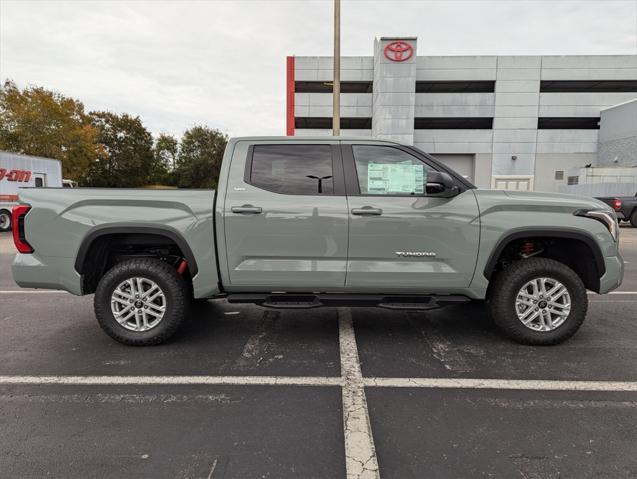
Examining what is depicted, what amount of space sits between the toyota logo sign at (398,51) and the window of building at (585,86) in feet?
41.5

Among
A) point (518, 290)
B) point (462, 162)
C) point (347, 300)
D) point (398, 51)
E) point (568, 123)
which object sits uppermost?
point (398, 51)

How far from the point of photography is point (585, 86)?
37031 millimetres

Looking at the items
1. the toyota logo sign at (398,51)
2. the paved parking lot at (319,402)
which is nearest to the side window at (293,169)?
the paved parking lot at (319,402)

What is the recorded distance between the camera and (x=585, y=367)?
3486 millimetres

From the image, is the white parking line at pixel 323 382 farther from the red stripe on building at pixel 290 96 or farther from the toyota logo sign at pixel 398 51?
the red stripe on building at pixel 290 96

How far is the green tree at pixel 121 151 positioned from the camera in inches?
2098

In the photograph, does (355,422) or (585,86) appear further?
(585,86)

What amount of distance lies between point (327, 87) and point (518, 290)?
126 ft

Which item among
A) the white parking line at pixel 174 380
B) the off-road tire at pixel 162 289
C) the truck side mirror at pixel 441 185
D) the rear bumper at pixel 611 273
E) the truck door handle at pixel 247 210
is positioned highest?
the truck side mirror at pixel 441 185

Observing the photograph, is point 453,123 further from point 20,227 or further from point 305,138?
point 20,227

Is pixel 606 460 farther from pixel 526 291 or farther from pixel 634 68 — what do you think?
pixel 634 68

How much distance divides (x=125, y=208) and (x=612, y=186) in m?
29.4

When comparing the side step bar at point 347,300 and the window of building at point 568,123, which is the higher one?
the window of building at point 568,123

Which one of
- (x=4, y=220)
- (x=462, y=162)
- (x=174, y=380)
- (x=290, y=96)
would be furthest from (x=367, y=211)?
(x=462, y=162)
